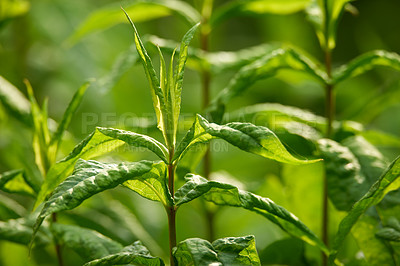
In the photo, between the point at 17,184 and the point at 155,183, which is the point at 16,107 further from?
the point at 155,183

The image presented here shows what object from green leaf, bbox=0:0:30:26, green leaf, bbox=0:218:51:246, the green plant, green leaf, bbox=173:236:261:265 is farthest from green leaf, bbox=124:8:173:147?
green leaf, bbox=0:0:30:26

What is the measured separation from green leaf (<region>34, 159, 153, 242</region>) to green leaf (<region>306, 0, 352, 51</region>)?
62cm

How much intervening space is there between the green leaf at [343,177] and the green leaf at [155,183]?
384 mm

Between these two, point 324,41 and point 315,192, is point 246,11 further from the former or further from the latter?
point 315,192

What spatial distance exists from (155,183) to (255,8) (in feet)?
2.50

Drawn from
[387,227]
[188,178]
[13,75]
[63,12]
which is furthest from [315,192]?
[63,12]

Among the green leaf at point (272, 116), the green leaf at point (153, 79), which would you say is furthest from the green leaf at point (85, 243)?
the green leaf at point (272, 116)

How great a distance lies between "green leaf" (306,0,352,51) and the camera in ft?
3.67

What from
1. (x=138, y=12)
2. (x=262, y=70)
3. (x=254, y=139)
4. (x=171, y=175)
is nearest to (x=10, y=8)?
(x=138, y=12)

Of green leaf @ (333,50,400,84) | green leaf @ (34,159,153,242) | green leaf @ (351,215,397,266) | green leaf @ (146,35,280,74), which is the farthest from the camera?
green leaf @ (146,35,280,74)

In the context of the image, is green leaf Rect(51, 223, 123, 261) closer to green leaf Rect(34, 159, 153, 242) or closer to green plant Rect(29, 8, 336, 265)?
green plant Rect(29, 8, 336, 265)

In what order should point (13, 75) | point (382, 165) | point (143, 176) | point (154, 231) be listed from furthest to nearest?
point (13, 75)
point (154, 231)
point (382, 165)
point (143, 176)

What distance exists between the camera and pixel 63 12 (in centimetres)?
224

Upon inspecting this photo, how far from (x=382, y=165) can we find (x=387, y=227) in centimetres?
16
